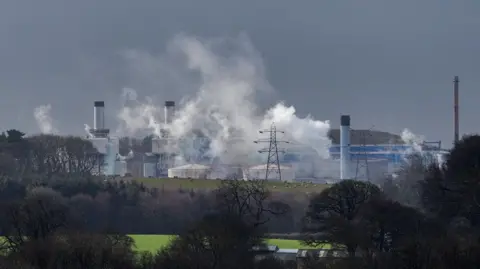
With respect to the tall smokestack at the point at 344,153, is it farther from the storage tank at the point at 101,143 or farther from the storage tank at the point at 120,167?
the storage tank at the point at 101,143

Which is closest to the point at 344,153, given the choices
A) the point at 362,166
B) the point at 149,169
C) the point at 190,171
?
the point at 362,166

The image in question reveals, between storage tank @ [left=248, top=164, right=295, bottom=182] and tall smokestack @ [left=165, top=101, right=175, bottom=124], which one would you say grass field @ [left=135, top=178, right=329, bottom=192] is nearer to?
storage tank @ [left=248, top=164, right=295, bottom=182]

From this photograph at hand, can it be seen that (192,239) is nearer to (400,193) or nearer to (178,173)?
(400,193)

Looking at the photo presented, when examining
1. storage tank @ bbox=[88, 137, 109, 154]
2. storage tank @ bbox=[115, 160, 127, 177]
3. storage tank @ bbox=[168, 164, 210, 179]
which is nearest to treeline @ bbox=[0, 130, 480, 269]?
storage tank @ bbox=[168, 164, 210, 179]

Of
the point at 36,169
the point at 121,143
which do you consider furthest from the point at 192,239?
the point at 121,143

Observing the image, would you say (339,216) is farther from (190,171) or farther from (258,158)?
(258,158)

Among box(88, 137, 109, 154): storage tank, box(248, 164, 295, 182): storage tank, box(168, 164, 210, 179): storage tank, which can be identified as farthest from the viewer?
box(88, 137, 109, 154): storage tank
